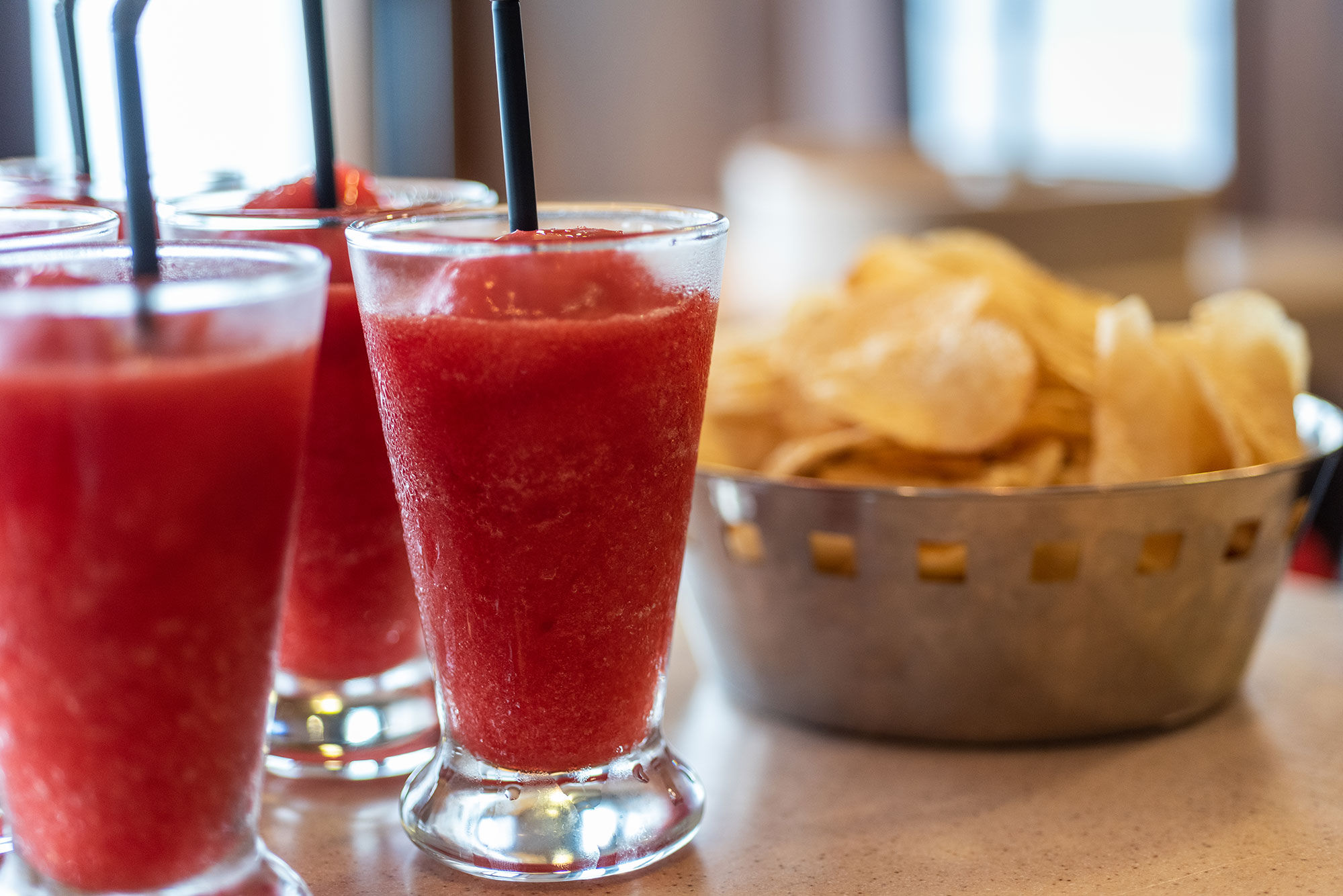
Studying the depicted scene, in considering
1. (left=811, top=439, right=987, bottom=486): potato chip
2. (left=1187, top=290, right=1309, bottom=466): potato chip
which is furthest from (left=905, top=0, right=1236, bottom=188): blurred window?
(left=811, top=439, right=987, bottom=486): potato chip

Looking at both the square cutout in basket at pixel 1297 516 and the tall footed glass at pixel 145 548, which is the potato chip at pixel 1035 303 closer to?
the square cutout in basket at pixel 1297 516

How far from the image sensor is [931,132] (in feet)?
18.4

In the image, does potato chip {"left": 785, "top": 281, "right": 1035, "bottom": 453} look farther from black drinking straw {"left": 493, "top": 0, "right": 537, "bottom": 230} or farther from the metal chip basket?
black drinking straw {"left": 493, "top": 0, "right": 537, "bottom": 230}

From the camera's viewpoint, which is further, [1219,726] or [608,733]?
[1219,726]

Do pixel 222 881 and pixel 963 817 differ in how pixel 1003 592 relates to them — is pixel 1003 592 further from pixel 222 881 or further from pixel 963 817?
pixel 222 881

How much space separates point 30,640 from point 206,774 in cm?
9

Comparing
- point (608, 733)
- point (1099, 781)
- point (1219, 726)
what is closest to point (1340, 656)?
point (1219, 726)

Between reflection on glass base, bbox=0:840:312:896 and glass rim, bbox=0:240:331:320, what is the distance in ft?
0.82

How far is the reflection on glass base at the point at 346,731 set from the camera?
80 centimetres

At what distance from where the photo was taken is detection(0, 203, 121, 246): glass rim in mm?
611

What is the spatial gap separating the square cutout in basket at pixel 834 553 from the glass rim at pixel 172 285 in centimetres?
36

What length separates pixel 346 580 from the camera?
0.79 meters

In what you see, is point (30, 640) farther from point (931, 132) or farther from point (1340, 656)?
point (931, 132)

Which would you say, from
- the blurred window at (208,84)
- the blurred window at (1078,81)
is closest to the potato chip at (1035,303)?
the blurred window at (208,84)
